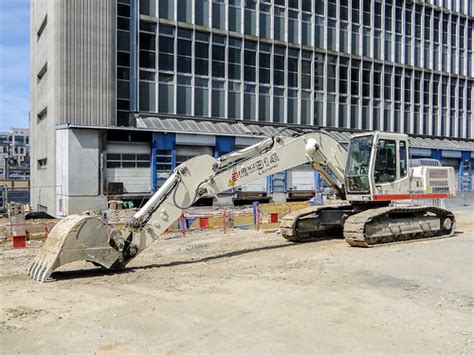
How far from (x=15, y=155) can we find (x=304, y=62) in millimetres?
75999

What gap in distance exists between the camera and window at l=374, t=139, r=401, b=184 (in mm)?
14703

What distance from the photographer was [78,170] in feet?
84.4

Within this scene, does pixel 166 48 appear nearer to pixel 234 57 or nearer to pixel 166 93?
pixel 166 93

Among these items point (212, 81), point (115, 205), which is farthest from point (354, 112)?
point (115, 205)

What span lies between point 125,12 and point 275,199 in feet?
46.9

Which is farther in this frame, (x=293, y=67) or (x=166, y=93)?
(x=293, y=67)

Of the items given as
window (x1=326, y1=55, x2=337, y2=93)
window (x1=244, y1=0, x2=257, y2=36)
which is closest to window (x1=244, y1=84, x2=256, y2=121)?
window (x1=244, y1=0, x2=257, y2=36)

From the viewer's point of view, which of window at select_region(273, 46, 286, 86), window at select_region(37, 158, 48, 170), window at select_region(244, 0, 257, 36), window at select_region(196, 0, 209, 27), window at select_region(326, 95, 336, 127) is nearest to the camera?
window at select_region(37, 158, 48, 170)

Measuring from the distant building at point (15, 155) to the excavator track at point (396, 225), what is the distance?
6391cm

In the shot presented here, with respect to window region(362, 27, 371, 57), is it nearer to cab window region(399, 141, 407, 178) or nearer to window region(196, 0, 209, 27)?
window region(196, 0, 209, 27)

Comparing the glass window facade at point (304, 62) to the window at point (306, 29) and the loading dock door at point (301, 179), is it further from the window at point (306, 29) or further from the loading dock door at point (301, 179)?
the loading dock door at point (301, 179)

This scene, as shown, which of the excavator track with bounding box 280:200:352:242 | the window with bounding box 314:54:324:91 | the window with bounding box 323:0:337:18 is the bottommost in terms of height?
the excavator track with bounding box 280:200:352:242

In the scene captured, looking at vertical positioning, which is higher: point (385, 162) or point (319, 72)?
point (319, 72)

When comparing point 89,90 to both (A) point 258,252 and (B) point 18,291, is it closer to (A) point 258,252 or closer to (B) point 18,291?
(A) point 258,252
